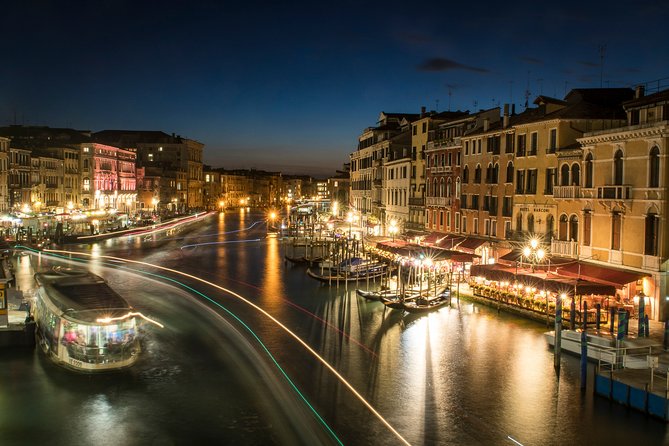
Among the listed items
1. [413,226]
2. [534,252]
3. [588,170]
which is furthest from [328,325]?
[413,226]

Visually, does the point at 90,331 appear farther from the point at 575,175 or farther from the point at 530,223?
the point at 530,223

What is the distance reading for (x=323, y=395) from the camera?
1755cm

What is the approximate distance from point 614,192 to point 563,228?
463cm

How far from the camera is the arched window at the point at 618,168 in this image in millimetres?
26109

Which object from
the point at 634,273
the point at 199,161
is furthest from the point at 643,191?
the point at 199,161

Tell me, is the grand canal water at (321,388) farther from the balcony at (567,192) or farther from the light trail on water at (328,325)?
the balcony at (567,192)

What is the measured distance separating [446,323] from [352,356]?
6.66m

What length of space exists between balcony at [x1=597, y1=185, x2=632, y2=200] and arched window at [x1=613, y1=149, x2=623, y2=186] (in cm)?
46

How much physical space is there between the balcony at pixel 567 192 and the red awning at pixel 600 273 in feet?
11.2

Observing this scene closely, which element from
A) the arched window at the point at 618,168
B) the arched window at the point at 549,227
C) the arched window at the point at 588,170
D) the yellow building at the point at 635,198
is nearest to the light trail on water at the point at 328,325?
the yellow building at the point at 635,198

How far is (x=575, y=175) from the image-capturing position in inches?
1169

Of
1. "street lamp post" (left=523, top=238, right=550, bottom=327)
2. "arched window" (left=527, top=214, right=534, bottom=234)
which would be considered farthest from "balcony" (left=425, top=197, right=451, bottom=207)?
"street lamp post" (left=523, top=238, right=550, bottom=327)

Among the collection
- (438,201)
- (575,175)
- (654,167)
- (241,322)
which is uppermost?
(654,167)

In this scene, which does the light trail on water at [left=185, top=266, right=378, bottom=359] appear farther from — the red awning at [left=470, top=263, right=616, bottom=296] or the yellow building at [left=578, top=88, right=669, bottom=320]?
the yellow building at [left=578, top=88, right=669, bottom=320]
